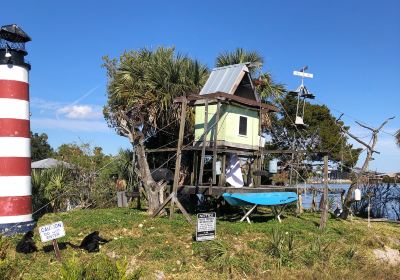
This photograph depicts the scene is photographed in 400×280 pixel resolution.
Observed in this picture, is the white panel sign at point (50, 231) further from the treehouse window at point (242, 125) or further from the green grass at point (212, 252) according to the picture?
the treehouse window at point (242, 125)

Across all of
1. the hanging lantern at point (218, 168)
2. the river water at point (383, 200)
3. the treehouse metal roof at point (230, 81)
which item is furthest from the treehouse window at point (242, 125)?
the river water at point (383, 200)

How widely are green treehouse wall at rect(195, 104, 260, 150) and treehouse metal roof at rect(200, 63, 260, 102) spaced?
627mm

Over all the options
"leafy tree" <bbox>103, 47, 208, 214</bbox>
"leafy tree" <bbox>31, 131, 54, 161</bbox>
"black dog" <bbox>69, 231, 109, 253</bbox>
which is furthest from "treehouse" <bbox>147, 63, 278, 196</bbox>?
"leafy tree" <bbox>31, 131, 54, 161</bbox>

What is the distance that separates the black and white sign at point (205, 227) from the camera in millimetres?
10250

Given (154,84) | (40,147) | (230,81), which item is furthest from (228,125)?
(40,147)

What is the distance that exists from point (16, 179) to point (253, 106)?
926cm

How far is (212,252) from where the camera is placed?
9.59m

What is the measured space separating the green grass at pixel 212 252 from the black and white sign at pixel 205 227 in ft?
0.53

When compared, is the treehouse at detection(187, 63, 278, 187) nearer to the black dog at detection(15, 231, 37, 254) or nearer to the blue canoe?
the blue canoe

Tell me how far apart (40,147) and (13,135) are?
42.4 metres

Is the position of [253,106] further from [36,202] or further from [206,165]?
[36,202]

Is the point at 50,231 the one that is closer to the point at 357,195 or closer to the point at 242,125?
the point at 242,125

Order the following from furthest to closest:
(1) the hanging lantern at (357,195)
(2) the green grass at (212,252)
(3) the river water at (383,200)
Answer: (3) the river water at (383,200) < (1) the hanging lantern at (357,195) < (2) the green grass at (212,252)

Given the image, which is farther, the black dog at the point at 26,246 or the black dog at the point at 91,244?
the black dog at the point at 91,244
